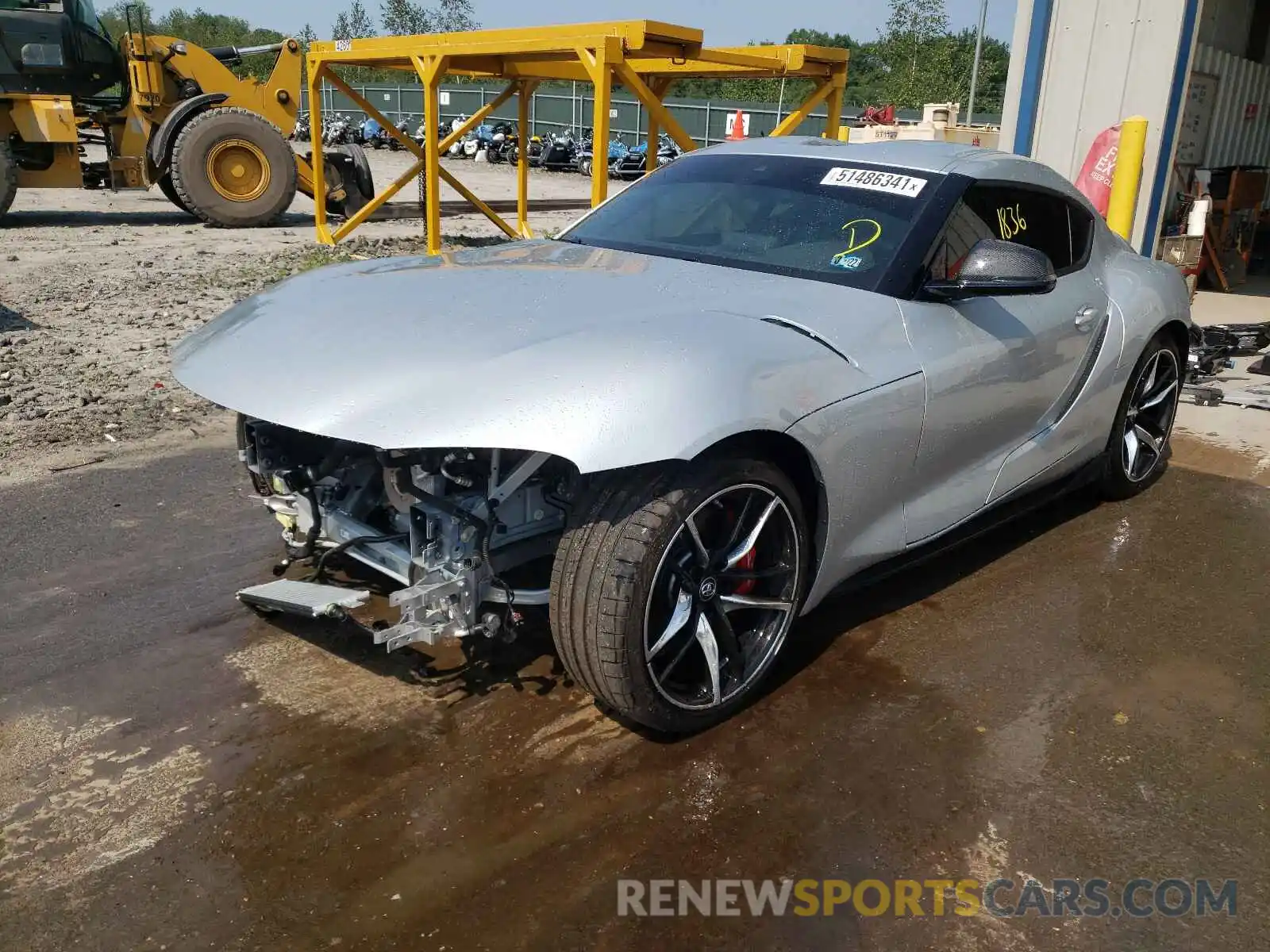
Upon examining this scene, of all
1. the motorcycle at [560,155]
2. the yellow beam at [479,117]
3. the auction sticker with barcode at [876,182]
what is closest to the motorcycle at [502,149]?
the motorcycle at [560,155]

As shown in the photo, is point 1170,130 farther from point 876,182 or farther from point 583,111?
point 583,111

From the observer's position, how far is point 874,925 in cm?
234

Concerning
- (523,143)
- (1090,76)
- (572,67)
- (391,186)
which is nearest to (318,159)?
(391,186)

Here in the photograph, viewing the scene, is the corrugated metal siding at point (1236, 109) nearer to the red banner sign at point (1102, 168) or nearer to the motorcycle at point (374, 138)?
the red banner sign at point (1102, 168)

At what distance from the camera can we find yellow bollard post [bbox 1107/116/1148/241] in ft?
26.9

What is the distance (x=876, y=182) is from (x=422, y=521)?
203 cm

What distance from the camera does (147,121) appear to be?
14125mm

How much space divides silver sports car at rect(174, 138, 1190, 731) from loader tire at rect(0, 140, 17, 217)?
37.5 ft

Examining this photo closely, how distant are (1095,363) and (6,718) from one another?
3.99 m

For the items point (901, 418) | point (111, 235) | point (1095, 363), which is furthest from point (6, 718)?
point (111, 235)

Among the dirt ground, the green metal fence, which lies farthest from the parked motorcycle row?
the dirt ground

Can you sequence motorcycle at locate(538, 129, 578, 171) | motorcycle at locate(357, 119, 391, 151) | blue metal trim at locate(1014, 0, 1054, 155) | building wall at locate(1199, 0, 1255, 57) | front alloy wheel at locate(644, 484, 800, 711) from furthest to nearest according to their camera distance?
motorcycle at locate(357, 119, 391, 151) → motorcycle at locate(538, 129, 578, 171) → building wall at locate(1199, 0, 1255, 57) → blue metal trim at locate(1014, 0, 1054, 155) → front alloy wheel at locate(644, 484, 800, 711)

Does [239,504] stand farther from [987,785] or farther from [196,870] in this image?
[987,785]

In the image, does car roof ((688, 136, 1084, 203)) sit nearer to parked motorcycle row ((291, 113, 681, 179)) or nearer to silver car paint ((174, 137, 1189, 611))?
silver car paint ((174, 137, 1189, 611))
